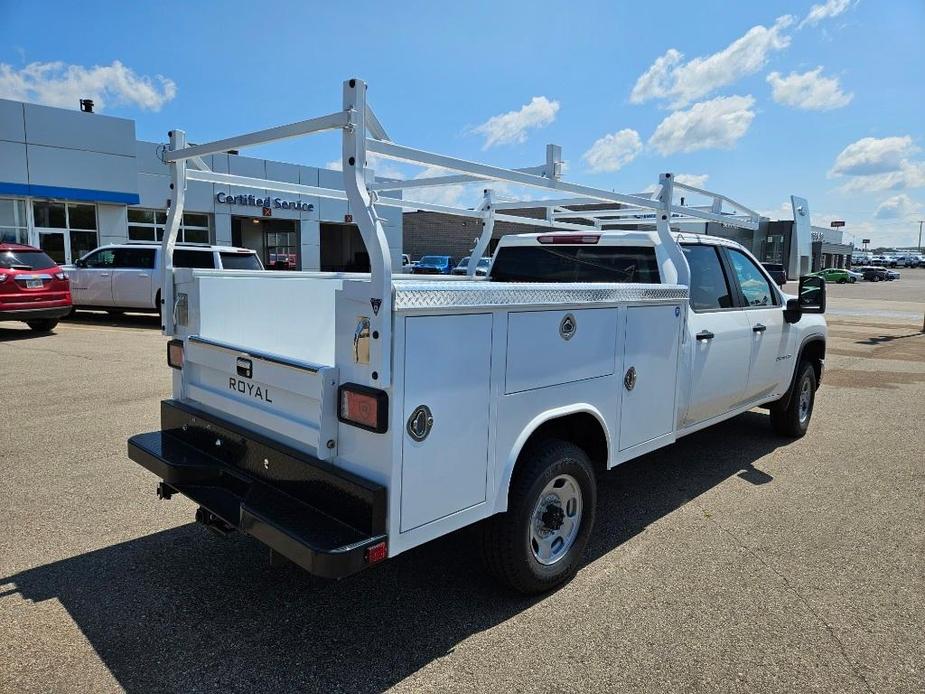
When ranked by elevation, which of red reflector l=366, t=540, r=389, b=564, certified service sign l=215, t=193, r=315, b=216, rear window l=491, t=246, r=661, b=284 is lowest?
red reflector l=366, t=540, r=389, b=564

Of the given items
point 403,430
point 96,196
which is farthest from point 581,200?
point 96,196

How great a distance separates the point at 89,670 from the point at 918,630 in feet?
12.4

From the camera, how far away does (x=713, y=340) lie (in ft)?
15.5

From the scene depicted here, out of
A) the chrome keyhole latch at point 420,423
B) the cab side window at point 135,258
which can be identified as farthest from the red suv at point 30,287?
the chrome keyhole latch at point 420,423

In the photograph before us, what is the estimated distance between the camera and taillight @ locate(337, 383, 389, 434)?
2.54 m

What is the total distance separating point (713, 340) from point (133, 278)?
45.9 feet

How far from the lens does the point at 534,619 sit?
10.5 ft

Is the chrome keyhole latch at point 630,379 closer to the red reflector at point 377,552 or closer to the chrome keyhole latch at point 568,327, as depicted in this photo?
the chrome keyhole latch at point 568,327

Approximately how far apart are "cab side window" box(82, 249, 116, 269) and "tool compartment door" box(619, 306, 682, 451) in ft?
48.5

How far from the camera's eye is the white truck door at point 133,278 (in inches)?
591

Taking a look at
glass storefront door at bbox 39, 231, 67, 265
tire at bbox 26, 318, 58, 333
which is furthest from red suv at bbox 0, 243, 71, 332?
glass storefront door at bbox 39, 231, 67, 265

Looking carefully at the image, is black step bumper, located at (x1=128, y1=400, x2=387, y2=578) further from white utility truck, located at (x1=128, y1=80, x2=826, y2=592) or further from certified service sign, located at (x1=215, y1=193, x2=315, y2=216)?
certified service sign, located at (x1=215, y1=193, x2=315, y2=216)

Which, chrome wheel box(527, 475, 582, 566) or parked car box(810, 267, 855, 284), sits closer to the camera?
chrome wheel box(527, 475, 582, 566)

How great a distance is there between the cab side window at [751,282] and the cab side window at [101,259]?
1440cm
